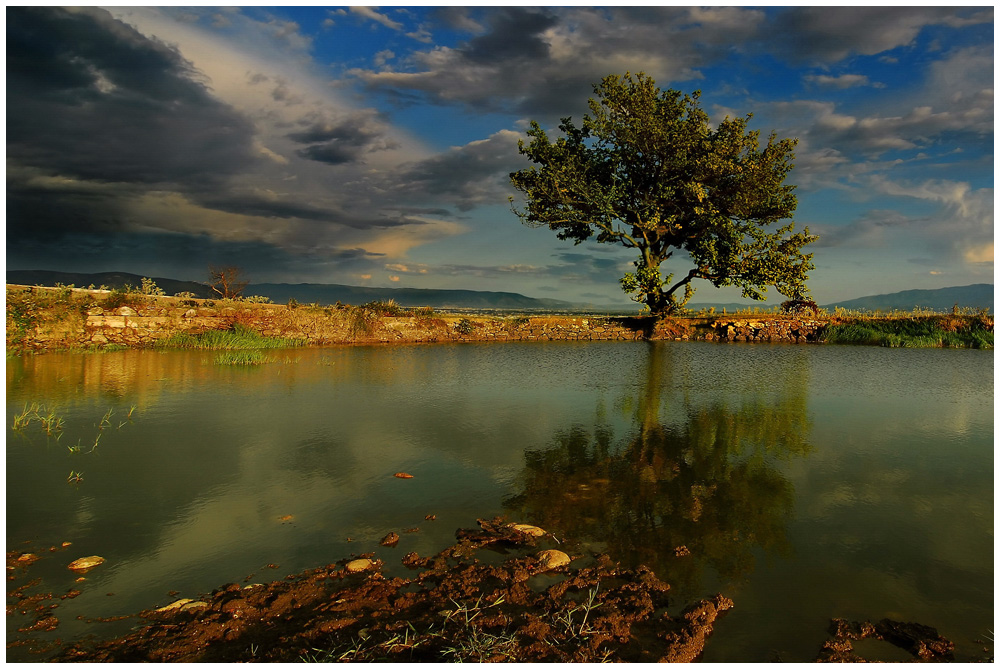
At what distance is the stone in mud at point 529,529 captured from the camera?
347 cm

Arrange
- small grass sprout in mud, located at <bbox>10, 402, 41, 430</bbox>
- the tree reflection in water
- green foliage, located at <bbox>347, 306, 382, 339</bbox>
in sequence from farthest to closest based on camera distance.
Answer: green foliage, located at <bbox>347, 306, 382, 339</bbox> < small grass sprout in mud, located at <bbox>10, 402, 41, 430</bbox> < the tree reflection in water

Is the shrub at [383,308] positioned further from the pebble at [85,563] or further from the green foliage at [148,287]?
the pebble at [85,563]

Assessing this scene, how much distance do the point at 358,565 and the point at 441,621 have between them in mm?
758

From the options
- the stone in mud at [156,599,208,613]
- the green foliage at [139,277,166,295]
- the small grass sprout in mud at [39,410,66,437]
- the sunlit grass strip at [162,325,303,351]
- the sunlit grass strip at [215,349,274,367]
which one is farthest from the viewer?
the green foliage at [139,277,166,295]

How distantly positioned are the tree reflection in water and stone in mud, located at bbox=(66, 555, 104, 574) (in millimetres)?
2688

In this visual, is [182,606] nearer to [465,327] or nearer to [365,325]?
[365,325]

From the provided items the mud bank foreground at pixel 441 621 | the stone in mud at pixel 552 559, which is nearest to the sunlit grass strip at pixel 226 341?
the mud bank foreground at pixel 441 621

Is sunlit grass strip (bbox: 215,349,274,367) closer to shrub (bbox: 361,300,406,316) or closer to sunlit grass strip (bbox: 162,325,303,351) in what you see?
sunlit grass strip (bbox: 162,325,303,351)

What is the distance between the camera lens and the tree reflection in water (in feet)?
10.6

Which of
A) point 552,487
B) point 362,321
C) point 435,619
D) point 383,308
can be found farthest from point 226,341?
point 435,619

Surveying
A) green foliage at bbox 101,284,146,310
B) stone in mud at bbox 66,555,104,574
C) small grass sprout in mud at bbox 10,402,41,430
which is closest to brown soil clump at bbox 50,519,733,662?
stone in mud at bbox 66,555,104,574

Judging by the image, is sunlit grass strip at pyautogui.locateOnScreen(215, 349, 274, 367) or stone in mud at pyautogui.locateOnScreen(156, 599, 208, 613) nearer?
stone in mud at pyautogui.locateOnScreen(156, 599, 208, 613)

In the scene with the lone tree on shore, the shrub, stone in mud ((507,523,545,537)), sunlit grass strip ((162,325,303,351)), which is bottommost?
stone in mud ((507,523,545,537))

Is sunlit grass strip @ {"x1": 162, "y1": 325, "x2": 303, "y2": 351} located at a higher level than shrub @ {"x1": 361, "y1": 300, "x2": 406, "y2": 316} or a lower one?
lower
